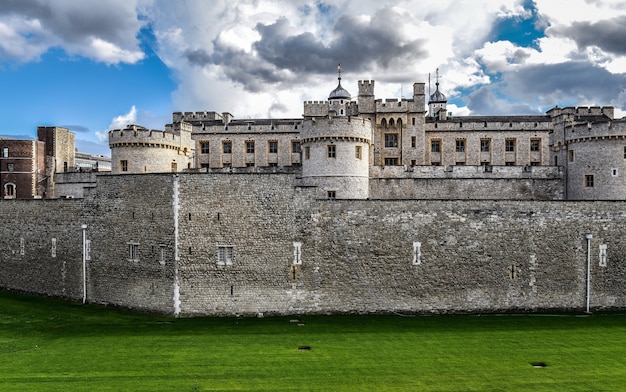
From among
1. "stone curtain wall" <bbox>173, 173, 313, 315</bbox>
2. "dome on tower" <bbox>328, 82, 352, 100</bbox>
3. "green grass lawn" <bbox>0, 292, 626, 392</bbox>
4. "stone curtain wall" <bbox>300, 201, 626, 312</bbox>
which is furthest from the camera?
"dome on tower" <bbox>328, 82, 352, 100</bbox>

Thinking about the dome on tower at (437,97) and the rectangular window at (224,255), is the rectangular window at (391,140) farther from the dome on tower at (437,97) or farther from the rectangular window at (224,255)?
the dome on tower at (437,97)

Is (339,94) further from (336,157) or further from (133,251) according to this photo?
(133,251)

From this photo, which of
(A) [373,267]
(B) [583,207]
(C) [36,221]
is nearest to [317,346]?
(A) [373,267]

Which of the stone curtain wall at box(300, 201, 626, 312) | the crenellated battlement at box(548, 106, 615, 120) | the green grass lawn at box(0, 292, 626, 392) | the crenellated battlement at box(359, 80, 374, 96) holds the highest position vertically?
the crenellated battlement at box(359, 80, 374, 96)

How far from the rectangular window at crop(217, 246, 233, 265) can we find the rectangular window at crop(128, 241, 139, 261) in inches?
197

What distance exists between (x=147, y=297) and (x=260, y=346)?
9.60 m

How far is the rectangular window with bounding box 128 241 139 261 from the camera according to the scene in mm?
30484

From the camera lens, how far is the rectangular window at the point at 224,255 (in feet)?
96.2

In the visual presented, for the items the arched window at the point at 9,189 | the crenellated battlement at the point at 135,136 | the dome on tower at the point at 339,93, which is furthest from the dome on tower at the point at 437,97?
the arched window at the point at 9,189

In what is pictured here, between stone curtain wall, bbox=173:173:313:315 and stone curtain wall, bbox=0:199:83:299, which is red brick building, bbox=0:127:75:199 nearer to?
stone curtain wall, bbox=0:199:83:299

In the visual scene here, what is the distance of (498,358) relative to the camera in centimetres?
2169

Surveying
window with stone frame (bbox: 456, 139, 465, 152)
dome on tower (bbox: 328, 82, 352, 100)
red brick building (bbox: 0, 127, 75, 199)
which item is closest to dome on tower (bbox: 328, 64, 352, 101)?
dome on tower (bbox: 328, 82, 352, 100)

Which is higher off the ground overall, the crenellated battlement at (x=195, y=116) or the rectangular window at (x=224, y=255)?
the crenellated battlement at (x=195, y=116)

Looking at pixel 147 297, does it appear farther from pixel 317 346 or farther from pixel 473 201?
pixel 473 201
